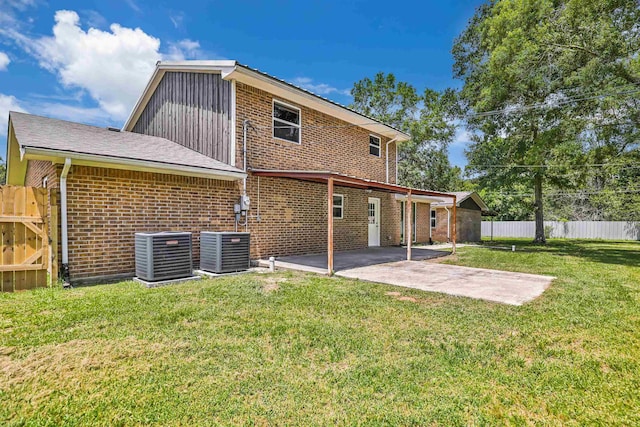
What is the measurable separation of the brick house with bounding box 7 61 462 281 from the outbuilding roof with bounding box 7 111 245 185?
3 centimetres

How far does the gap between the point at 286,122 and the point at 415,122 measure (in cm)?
2065

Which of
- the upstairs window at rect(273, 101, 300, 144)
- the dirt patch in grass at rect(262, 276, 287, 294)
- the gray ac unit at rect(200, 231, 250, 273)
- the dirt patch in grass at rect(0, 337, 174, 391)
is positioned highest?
the upstairs window at rect(273, 101, 300, 144)

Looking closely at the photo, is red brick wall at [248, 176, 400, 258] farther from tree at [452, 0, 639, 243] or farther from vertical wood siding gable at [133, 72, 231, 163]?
tree at [452, 0, 639, 243]

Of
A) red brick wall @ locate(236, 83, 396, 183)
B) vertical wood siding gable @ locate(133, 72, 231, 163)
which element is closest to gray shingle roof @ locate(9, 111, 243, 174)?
vertical wood siding gable @ locate(133, 72, 231, 163)

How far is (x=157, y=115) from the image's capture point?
11.7 meters

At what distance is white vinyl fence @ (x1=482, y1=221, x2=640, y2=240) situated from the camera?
87.5ft

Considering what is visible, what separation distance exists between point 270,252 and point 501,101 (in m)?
13.6

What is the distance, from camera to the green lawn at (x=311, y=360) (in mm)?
2373

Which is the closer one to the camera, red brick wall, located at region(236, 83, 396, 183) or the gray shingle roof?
the gray shingle roof

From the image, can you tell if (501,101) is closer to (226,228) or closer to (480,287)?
(480,287)

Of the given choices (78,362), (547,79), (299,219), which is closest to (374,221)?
(299,219)

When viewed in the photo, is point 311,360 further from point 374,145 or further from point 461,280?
point 374,145

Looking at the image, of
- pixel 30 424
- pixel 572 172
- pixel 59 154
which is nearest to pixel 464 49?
pixel 572 172

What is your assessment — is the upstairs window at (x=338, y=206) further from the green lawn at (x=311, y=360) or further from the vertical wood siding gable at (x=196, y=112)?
the green lawn at (x=311, y=360)
